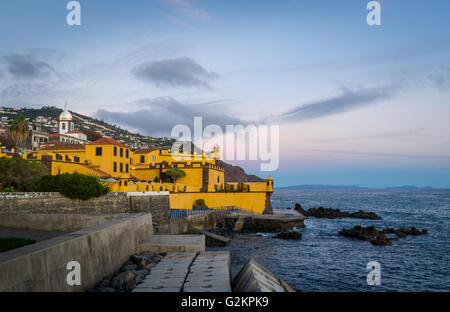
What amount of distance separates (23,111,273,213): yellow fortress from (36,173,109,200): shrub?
10.0 meters

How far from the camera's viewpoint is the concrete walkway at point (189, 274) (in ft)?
21.2

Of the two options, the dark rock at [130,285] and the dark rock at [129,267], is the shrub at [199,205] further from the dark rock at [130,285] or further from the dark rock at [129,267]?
the dark rock at [130,285]

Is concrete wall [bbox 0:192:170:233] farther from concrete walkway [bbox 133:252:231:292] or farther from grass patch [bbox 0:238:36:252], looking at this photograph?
concrete walkway [bbox 133:252:231:292]

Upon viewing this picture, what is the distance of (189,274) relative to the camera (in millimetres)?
7410

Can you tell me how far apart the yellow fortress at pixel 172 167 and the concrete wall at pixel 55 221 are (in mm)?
17896

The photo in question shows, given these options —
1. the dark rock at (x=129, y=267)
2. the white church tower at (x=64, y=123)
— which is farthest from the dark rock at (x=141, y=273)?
the white church tower at (x=64, y=123)

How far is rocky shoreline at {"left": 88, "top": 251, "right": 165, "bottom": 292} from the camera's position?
22.4ft

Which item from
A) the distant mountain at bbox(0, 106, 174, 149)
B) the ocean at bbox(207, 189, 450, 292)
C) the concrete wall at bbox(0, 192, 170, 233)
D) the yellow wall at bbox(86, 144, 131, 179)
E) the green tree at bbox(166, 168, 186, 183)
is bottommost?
the ocean at bbox(207, 189, 450, 292)

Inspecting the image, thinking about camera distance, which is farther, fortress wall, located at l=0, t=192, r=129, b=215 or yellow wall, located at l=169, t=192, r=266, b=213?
yellow wall, located at l=169, t=192, r=266, b=213

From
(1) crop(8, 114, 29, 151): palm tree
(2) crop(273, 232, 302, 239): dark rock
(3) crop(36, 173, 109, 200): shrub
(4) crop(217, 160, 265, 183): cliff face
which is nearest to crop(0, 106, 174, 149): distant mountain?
(4) crop(217, 160, 265, 183): cliff face

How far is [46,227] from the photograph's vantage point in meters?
11.2

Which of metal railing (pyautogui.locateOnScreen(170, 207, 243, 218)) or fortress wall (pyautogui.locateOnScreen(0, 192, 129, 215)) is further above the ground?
fortress wall (pyautogui.locateOnScreen(0, 192, 129, 215))
